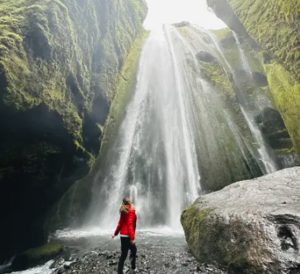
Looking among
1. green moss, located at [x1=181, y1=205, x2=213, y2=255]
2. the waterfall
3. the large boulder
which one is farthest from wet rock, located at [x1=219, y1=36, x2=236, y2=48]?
green moss, located at [x1=181, y1=205, x2=213, y2=255]

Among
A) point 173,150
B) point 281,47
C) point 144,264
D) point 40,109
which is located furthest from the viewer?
point 281,47

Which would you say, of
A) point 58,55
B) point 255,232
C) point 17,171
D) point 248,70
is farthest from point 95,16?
point 248,70

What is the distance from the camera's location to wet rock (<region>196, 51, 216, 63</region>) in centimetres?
2693

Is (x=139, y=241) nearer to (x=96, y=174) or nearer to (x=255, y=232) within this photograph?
(x=255, y=232)

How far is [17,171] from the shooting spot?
8891 millimetres

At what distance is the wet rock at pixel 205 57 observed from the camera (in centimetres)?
2693

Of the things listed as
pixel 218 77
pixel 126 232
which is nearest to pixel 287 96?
pixel 218 77

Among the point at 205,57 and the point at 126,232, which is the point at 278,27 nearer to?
the point at 205,57

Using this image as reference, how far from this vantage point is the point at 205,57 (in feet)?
89.4

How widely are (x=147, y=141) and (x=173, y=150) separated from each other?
1907mm

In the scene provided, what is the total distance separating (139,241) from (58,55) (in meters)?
7.94

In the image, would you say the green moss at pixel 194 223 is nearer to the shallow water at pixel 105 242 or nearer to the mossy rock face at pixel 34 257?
the shallow water at pixel 105 242

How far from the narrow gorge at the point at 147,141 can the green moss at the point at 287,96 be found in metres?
0.13

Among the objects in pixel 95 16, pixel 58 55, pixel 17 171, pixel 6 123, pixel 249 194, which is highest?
pixel 95 16
